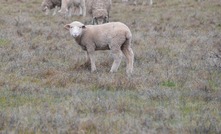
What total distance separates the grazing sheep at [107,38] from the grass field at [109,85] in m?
0.36

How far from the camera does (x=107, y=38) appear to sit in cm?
1028

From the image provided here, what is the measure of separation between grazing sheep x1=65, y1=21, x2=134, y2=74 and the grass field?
14.2 inches

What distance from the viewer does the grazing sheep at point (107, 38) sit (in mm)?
10141

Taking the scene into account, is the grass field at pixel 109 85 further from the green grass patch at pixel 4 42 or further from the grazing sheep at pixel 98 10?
the grazing sheep at pixel 98 10

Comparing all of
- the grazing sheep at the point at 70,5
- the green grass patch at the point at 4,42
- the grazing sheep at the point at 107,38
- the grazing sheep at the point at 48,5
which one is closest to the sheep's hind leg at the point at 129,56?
the grazing sheep at the point at 107,38

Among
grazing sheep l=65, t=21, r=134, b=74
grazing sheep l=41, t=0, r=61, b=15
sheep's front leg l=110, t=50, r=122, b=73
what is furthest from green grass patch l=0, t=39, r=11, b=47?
grazing sheep l=41, t=0, r=61, b=15

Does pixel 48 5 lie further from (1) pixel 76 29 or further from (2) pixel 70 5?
(1) pixel 76 29

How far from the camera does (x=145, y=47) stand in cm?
1395

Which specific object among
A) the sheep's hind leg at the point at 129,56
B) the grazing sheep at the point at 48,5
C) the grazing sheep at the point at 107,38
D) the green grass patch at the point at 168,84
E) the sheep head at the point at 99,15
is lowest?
the grazing sheep at the point at 48,5

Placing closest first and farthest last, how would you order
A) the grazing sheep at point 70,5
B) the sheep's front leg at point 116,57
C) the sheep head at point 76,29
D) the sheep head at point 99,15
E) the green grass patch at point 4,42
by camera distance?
1. the sheep head at point 76,29
2. the sheep's front leg at point 116,57
3. the green grass patch at point 4,42
4. the sheep head at point 99,15
5. the grazing sheep at point 70,5

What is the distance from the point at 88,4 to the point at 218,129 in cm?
1157

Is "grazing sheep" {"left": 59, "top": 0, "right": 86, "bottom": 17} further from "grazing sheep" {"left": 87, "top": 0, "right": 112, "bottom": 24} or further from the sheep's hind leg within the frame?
the sheep's hind leg

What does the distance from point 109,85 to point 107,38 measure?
1625 millimetres

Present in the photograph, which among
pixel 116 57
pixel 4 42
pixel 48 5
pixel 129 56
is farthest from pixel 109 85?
pixel 48 5
